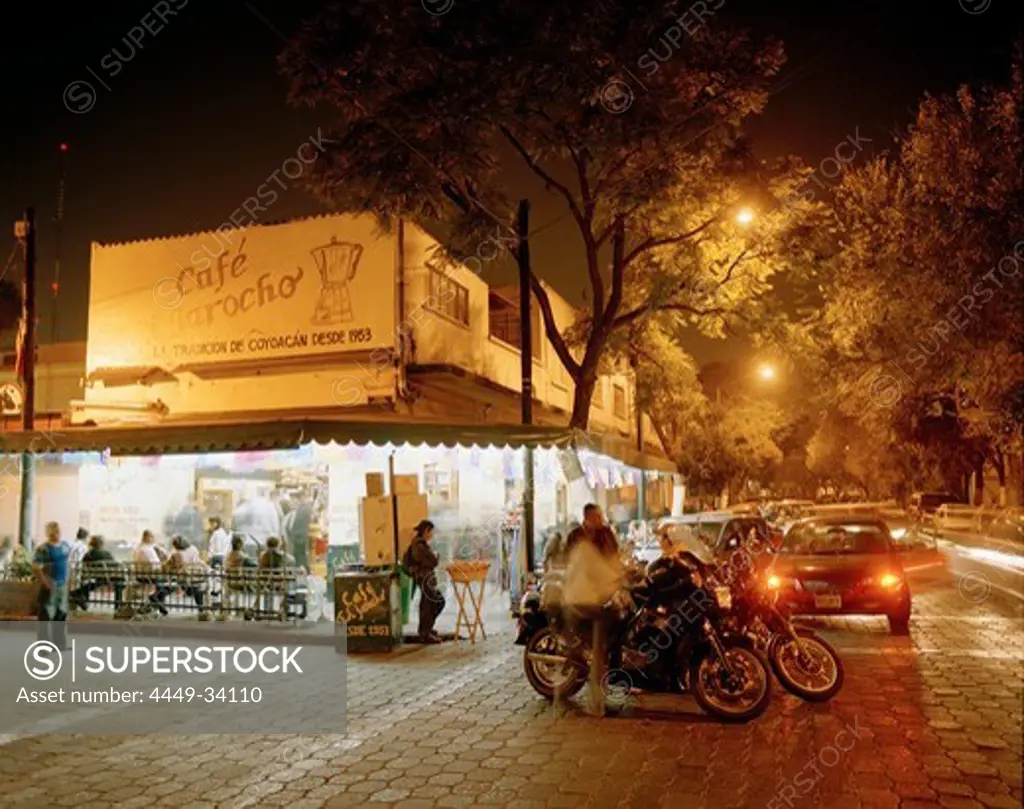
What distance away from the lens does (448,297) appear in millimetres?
19578

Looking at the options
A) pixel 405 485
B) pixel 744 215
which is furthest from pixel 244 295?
pixel 744 215

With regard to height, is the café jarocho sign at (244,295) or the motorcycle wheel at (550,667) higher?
the café jarocho sign at (244,295)

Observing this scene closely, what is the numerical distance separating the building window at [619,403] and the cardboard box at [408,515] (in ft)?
72.1

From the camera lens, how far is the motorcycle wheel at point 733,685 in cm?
767

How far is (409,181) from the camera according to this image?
14.4 meters

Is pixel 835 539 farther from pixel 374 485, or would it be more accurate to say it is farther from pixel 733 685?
pixel 374 485

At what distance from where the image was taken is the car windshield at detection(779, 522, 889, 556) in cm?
1249

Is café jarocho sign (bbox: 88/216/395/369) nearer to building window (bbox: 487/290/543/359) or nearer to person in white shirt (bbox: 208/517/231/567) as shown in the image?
person in white shirt (bbox: 208/517/231/567)

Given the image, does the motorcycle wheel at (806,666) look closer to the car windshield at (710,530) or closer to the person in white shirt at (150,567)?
the car windshield at (710,530)

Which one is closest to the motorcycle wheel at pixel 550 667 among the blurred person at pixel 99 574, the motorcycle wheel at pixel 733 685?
the motorcycle wheel at pixel 733 685

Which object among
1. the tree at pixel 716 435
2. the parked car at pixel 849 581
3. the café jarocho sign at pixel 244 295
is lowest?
the parked car at pixel 849 581

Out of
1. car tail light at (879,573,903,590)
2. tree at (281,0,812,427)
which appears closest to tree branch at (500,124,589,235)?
tree at (281,0,812,427)

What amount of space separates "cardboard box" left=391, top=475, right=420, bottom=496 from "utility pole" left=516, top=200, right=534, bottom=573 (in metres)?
1.79

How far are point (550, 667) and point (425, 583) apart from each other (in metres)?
3.63
